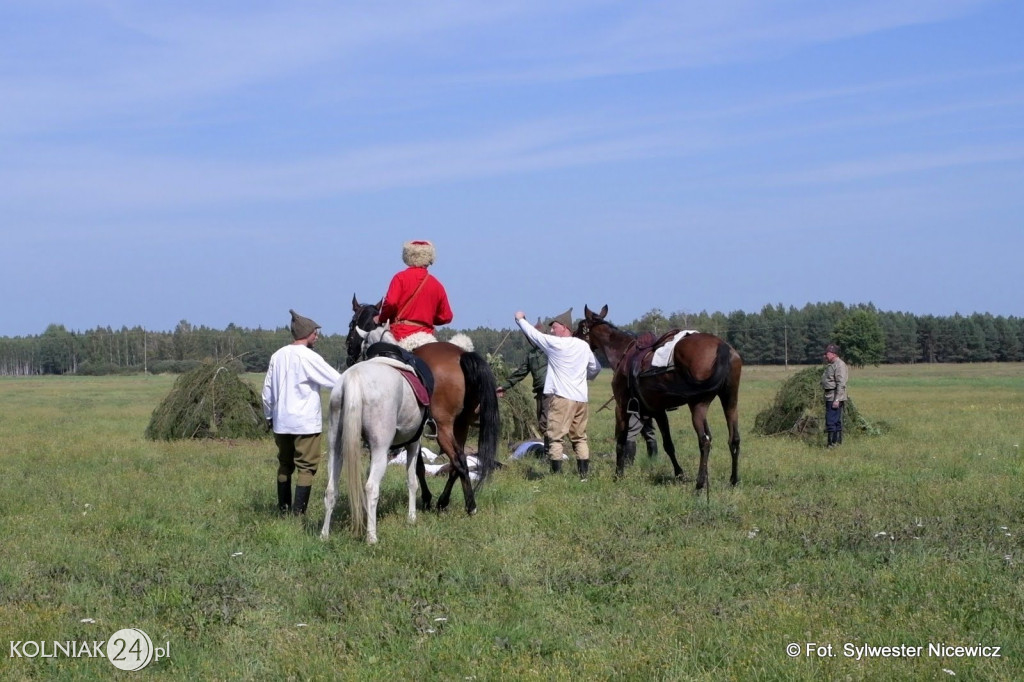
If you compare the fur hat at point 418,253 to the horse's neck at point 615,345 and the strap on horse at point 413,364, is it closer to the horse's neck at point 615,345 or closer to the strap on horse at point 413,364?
the strap on horse at point 413,364

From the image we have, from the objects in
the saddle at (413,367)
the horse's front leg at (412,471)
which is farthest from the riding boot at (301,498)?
the saddle at (413,367)

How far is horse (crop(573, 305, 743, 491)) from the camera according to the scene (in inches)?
431

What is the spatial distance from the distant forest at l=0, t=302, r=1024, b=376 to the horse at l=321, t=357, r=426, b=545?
200 feet

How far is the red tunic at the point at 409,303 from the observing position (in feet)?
32.1

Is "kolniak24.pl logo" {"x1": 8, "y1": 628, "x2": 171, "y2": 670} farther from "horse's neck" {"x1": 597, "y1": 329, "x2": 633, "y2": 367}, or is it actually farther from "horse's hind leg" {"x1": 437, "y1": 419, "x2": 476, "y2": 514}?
"horse's neck" {"x1": 597, "y1": 329, "x2": 633, "y2": 367}

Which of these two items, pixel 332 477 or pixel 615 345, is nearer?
pixel 332 477

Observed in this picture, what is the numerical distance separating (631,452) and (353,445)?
6.81 meters

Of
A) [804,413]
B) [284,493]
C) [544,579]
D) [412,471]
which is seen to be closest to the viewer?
[544,579]

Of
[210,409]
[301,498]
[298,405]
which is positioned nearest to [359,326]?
[298,405]

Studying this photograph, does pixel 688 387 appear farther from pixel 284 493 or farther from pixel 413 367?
pixel 284 493

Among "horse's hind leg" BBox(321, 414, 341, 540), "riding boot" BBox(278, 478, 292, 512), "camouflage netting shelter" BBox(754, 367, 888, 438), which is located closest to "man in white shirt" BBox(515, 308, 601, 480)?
"riding boot" BBox(278, 478, 292, 512)

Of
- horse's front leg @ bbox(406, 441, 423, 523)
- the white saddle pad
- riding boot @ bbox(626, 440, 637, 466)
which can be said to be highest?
Answer: the white saddle pad

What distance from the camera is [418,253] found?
9945mm

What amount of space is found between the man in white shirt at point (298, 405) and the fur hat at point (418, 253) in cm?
136
